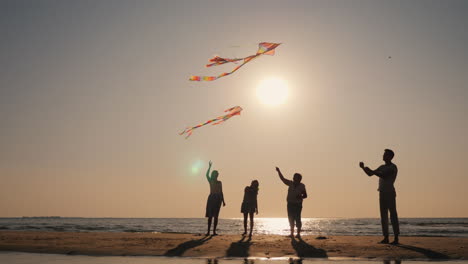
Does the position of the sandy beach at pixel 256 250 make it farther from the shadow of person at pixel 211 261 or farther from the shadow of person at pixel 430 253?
the shadow of person at pixel 211 261

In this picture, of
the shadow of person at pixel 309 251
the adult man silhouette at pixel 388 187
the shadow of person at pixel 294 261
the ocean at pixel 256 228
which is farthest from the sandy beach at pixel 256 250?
the ocean at pixel 256 228

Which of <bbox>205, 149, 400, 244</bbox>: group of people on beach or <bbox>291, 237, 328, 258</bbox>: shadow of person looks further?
<bbox>205, 149, 400, 244</bbox>: group of people on beach

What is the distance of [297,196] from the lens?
46.1 ft

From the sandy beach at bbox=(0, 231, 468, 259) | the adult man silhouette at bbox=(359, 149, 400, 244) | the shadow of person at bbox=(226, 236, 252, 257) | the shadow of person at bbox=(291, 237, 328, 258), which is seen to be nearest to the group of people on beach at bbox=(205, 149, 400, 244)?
the adult man silhouette at bbox=(359, 149, 400, 244)

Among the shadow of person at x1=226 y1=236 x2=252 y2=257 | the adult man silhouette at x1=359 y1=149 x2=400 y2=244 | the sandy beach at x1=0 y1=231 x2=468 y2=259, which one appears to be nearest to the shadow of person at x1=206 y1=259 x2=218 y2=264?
the sandy beach at x1=0 y1=231 x2=468 y2=259

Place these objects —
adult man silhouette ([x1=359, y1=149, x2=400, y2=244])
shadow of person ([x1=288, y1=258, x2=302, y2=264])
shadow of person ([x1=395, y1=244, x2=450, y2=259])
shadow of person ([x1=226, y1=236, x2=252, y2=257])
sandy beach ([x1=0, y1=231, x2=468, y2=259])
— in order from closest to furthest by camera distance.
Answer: shadow of person ([x1=288, y1=258, x2=302, y2=264]) → shadow of person ([x1=395, y1=244, x2=450, y2=259]) → sandy beach ([x1=0, y1=231, x2=468, y2=259]) → shadow of person ([x1=226, y1=236, x2=252, y2=257]) → adult man silhouette ([x1=359, y1=149, x2=400, y2=244])

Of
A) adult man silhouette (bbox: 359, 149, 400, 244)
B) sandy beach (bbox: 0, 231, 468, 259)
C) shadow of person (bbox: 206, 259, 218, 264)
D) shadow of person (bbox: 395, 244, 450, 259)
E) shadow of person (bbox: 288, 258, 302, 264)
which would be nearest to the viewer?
shadow of person (bbox: 288, 258, 302, 264)

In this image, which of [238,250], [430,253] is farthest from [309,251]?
[430,253]

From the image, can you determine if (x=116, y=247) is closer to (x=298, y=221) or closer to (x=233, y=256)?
(x=233, y=256)

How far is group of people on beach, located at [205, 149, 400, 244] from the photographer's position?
11.6 metres

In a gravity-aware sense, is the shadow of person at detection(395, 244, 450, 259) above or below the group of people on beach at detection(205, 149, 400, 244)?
below

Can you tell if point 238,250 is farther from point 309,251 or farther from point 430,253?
point 430,253

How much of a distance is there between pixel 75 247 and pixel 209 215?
A: 5.50m

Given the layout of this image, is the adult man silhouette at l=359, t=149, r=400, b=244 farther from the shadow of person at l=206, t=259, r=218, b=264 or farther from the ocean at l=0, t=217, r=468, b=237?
the ocean at l=0, t=217, r=468, b=237
